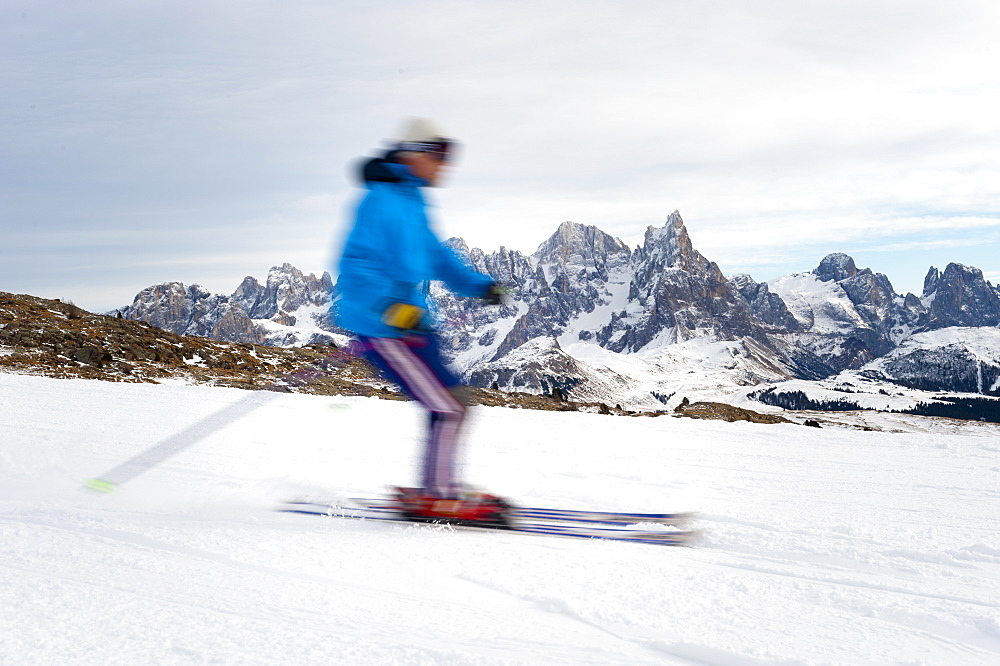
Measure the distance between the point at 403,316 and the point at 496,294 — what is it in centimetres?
73

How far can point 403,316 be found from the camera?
4.73 metres

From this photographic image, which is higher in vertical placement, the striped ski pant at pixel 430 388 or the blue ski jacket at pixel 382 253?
the blue ski jacket at pixel 382 253

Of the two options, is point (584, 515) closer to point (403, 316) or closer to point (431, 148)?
point (403, 316)

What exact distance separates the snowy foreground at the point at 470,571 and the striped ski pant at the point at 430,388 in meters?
0.60

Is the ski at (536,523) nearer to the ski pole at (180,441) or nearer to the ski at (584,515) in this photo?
the ski at (584,515)

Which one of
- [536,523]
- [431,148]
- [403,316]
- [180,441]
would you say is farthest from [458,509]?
[180,441]

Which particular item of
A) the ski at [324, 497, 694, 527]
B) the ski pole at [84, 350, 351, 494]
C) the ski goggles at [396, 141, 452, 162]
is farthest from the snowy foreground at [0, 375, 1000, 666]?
the ski goggles at [396, 141, 452, 162]

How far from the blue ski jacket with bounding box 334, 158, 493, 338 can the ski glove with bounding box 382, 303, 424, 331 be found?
30 millimetres

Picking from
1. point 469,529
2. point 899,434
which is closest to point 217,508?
point 469,529

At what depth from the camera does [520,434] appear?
9984 mm

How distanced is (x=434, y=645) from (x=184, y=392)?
36.6ft

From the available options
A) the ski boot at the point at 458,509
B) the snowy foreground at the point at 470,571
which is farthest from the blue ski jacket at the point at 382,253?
Result: the snowy foreground at the point at 470,571

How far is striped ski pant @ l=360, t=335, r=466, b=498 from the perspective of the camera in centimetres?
478

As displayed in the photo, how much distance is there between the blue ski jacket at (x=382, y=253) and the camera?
4668mm
